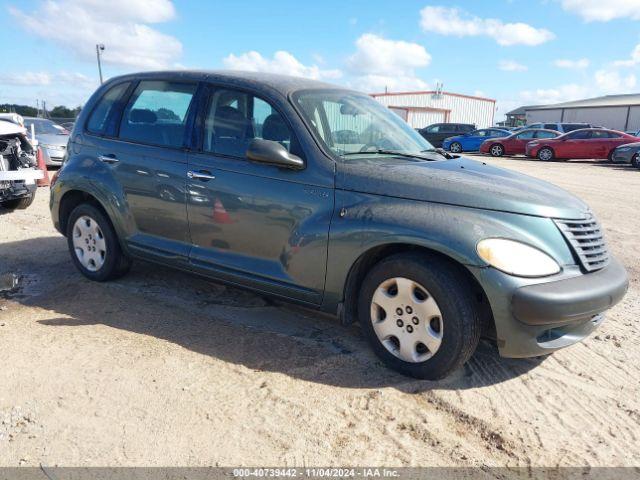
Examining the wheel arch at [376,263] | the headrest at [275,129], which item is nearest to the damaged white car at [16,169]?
the headrest at [275,129]

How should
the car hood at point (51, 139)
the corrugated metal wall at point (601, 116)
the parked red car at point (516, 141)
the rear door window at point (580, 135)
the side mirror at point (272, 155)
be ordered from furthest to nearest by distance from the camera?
the corrugated metal wall at point (601, 116) < the parked red car at point (516, 141) < the rear door window at point (580, 135) < the car hood at point (51, 139) < the side mirror at point (272, 155)

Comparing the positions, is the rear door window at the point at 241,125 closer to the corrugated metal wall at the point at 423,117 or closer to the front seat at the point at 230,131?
the front seat at the point at 230,131

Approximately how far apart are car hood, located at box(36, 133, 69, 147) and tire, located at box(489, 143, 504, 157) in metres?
18.1

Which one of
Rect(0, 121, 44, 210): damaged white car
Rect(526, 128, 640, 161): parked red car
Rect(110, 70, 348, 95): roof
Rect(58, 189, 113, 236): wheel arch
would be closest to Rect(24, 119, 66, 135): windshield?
Rect(0, 121, 44, 210): damaged white car

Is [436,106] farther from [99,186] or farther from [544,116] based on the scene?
[99,186]

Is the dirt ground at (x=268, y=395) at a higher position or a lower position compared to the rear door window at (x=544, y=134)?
lower

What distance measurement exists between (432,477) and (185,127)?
10.0 feet

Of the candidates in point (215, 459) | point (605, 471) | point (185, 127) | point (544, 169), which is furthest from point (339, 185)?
point (544, 169)

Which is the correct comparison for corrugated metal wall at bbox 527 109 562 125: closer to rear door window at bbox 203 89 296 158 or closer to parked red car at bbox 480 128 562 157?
parked red car at bbox 480 128 562 157

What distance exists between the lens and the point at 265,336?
377 centimetres

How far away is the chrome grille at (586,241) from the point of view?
2.96 m

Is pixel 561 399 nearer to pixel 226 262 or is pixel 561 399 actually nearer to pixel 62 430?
pixel 226 262

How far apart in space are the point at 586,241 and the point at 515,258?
0.60m

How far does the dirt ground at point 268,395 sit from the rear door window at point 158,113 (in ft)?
4.65
